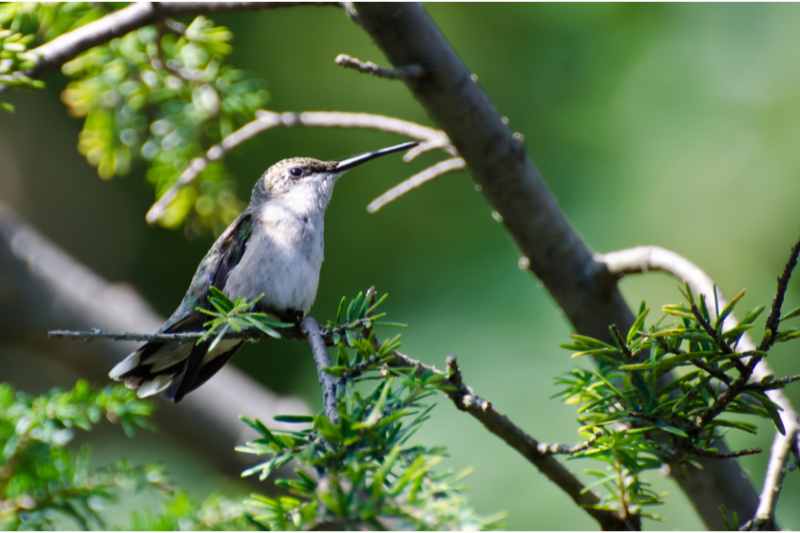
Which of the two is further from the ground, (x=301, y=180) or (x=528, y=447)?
(x=301, y=180)

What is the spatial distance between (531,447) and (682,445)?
0.85 feet

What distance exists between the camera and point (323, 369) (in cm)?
130

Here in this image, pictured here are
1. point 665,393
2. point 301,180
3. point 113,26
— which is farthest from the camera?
point 301,180

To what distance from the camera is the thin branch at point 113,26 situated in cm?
211

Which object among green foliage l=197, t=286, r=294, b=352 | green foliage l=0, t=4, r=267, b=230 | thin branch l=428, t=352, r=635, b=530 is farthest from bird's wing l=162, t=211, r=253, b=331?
thin branch l=428, t=352, r=635, b=530

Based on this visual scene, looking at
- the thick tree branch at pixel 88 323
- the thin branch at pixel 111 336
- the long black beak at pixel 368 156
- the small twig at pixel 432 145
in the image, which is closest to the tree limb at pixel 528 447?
the thin branch at pixel 111 336

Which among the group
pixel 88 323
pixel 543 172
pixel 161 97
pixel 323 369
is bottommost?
pixel 323 369

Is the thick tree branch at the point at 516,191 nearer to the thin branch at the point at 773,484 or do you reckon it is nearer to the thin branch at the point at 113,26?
the thin branch at the point at 113,26

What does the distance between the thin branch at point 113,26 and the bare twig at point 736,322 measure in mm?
988

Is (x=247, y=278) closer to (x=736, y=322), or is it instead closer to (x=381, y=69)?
(x=381, y=69)

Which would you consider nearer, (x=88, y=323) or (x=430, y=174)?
(x=430, y=174)

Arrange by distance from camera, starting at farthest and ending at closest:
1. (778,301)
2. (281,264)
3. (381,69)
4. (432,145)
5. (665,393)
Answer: (281,264) < (432,145) < (381,69) < (665,393) < (778,301)

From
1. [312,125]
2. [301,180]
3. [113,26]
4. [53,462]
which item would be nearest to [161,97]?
[312,125]

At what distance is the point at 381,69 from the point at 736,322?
858mm
